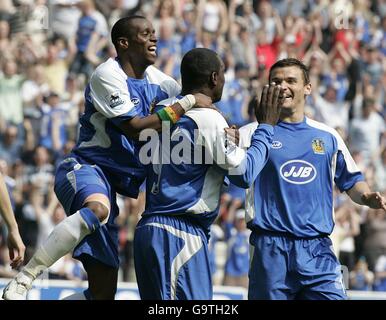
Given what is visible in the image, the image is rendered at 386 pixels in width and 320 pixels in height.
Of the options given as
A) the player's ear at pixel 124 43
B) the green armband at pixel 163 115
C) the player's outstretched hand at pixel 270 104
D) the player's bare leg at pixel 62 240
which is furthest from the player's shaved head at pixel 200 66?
the player's bare leg at pixel 62 240

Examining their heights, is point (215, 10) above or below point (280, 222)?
above

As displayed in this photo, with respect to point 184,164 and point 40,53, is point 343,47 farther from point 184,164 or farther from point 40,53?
point 184,164

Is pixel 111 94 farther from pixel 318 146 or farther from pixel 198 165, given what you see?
pixel 318 146

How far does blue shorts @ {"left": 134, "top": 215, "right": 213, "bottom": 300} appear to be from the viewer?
27.4ft

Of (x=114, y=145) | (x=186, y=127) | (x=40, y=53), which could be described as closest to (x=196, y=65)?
(x=186, y=127)

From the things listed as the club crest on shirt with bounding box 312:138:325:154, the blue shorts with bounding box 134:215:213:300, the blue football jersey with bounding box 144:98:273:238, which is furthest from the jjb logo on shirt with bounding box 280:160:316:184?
the blue shorts with bounding box 134:215:213:300

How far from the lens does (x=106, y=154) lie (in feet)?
29.9

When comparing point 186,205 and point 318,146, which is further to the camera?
point 318,146

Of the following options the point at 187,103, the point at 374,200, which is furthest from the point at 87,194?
the point at 374,200

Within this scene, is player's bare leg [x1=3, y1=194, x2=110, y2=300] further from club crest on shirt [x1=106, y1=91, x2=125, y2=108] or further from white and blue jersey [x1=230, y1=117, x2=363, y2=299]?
white and blue jersey [x1=230, y1=117, x2=363, y2=299]

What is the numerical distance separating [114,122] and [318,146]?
166cm

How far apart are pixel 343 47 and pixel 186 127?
475 inches

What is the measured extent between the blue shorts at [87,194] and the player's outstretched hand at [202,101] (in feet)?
3.58

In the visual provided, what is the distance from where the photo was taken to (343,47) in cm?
2000
